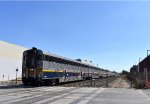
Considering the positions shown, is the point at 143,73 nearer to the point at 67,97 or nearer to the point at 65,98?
the point at 67,97

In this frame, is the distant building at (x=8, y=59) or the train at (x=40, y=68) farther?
the distant building at (x=8, y=59)

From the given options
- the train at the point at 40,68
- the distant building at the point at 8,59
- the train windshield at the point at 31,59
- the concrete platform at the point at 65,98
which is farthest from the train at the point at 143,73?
the distant building at the point at 8,59

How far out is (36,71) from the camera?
37219 mm

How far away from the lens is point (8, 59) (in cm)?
6650

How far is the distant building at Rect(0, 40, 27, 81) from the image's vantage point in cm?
6346

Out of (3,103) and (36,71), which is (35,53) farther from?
(3,103)

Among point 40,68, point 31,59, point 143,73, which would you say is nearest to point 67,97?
point 40,68

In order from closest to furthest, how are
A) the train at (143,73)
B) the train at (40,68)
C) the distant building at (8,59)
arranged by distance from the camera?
the train at (40,68) → the train at (143,73) → the distant building at (8,59)

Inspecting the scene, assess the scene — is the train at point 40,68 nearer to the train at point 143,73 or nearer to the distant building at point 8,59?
the train at point 143,73

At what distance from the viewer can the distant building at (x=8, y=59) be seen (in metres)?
63.5

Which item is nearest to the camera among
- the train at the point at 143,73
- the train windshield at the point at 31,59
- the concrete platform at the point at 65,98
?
the concrete platform at the point at 65,98

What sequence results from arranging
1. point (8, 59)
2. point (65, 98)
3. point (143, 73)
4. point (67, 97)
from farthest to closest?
point (8, 59) → point (143, 73) → point (67, 97) → point (65, 98)

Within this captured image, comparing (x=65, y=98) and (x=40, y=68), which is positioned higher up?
(x=40, y=68)

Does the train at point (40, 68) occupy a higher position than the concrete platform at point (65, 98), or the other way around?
the train at point (40, 68)
